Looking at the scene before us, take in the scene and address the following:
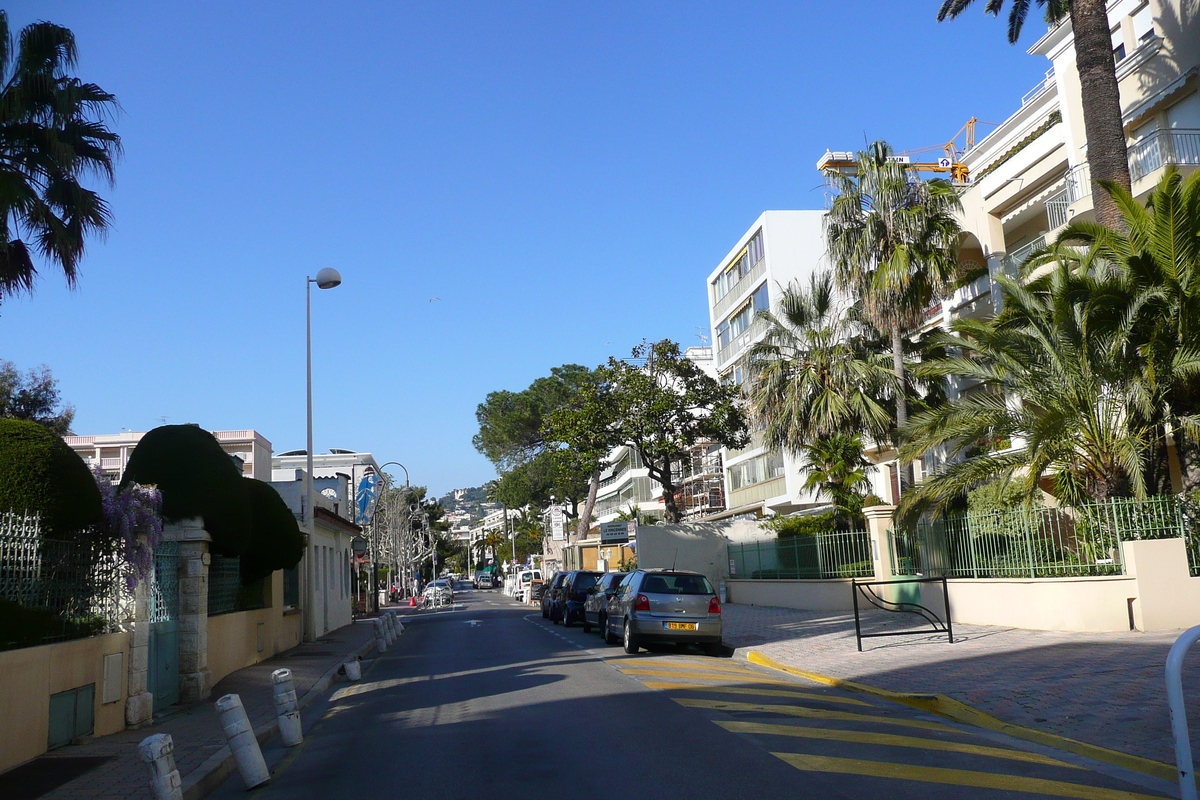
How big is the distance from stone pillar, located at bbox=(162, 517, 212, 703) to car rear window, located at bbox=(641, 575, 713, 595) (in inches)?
320

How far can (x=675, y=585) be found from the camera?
18.9 metres

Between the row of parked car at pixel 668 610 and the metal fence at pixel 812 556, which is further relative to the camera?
the metal fence at pixel 812 556

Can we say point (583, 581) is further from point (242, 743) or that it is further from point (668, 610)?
point (242, 743)

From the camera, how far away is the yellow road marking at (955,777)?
6.83 metres

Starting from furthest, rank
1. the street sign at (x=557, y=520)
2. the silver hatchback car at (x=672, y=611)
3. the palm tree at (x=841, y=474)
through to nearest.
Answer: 1. the street sign at (x=557, y=520)
2. the palm tree at (x=841, y=474)
3. the silver hatchback car at (x=672, y=611)

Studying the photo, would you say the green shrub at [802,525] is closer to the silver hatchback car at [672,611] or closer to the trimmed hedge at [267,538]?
the silver hatchback car at [672,611]

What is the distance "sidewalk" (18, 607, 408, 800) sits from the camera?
7.96 m

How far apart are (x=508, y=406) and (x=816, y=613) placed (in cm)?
4307

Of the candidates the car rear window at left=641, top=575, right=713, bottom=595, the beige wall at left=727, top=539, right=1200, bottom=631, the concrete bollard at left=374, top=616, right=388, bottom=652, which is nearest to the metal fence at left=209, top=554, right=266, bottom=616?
the concrete bollard at left=374, top=616, right=388, bottom=652

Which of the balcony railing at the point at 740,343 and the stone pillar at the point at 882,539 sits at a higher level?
the balcony railing at the point at 740,343

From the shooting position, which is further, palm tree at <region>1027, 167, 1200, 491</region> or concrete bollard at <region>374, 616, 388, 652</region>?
concrete bollard at <region>374, 616, 388, 652</region>

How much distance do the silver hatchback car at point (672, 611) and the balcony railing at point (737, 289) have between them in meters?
28.1

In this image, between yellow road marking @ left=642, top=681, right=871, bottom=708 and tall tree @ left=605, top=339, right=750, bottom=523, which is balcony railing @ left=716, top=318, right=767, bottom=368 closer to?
tall tree @ left=605, top=339, right=750, bottom=523

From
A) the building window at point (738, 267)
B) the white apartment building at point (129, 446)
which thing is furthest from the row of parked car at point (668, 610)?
the white apartment building at point (129, 446)
